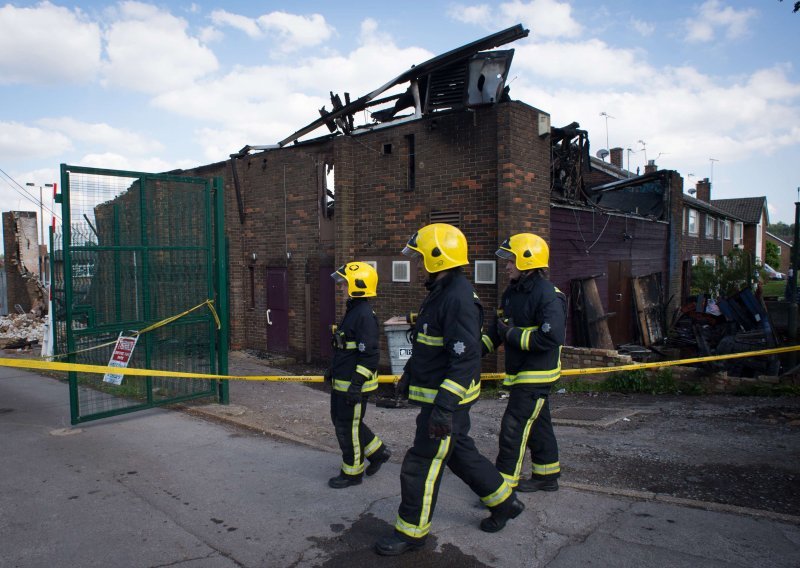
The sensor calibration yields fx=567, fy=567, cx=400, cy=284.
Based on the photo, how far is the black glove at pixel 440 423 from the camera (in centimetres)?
337

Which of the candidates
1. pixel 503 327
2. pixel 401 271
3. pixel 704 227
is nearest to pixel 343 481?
pixel 503 327

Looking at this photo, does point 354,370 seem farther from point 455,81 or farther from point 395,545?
point 455,81

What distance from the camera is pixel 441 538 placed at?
3729mm

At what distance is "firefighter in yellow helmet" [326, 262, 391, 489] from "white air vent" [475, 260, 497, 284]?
4338 millimetres

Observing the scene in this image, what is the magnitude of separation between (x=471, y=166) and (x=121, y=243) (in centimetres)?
519

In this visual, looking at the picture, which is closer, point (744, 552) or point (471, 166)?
point (744, 552)

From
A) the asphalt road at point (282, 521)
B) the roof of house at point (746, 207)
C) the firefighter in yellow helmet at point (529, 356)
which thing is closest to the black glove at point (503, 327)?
the firefighter in yellow helmet at point (529, 356)

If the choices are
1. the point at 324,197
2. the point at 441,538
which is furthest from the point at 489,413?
the point at 324,197

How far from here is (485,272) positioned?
8867mm

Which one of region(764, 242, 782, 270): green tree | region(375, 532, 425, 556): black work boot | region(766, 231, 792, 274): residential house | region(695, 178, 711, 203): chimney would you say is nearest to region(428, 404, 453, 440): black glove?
region(375, 532, 425, 556): black work boot

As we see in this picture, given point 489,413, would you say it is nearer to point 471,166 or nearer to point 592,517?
point 592,517

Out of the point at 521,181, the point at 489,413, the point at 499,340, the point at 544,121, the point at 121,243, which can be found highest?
the point at 544,121

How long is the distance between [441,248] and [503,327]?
100cm

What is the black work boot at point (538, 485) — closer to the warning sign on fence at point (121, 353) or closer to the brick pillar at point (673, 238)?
the warning sign on fence at point (121, 353)
